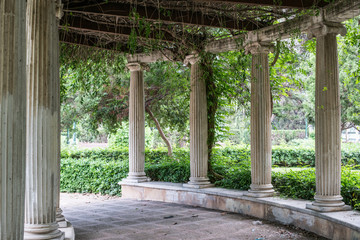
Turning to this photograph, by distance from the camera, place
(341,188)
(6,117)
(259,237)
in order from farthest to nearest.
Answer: (341,188)
(259,237)
(6,117)

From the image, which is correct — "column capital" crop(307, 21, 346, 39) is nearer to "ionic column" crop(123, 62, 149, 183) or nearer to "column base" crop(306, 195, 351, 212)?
"column base" crop(306, 195, 351, 212)

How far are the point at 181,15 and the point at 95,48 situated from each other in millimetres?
5334

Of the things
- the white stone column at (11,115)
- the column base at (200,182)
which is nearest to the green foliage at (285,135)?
the column base at (200,182)

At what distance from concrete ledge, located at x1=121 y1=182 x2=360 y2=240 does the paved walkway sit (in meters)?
0.33

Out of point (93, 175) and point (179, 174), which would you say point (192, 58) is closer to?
point (179, 174)

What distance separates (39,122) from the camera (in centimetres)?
803

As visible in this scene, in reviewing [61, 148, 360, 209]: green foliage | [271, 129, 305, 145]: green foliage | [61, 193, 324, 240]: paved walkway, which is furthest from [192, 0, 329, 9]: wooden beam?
[271, 129, 305, 145]: green foliage

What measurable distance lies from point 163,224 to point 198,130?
191 inches

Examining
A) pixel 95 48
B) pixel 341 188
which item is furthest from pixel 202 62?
pixel 341 188

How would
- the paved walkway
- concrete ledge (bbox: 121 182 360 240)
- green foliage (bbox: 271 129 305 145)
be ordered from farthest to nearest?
green foliage (bbox: 271 129 305 145) → the paved walkway → concrete ledge (bbox: 121 182 360 240)

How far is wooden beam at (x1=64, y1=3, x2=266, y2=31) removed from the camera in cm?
1298

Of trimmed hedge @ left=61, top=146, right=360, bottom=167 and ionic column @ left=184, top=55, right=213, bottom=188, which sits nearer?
ionic column @ left=184, top=55, right=213, bottom=188

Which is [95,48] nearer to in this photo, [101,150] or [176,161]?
[176,161]

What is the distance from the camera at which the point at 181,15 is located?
1373 cm
